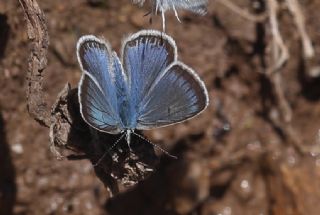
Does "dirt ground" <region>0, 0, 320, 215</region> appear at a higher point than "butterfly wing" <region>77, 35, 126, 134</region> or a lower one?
lower

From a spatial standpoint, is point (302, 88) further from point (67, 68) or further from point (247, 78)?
point (67, 68)

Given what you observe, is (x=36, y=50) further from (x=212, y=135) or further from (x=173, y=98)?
(x=212, y=135)

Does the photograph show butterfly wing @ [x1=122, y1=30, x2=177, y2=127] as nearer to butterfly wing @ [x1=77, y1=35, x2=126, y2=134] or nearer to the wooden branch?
butterfly wing @ [x1=77, y1=35, x2=126, y2=134]

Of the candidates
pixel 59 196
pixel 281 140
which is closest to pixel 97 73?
pixel 59 196

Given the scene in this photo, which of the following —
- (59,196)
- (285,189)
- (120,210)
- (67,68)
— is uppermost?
(67,68)

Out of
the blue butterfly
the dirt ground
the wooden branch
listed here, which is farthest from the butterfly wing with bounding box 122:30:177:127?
the dirt ground

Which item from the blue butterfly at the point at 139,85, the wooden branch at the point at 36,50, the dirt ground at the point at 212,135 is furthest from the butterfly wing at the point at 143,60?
the dirt ground at the point at 212,135

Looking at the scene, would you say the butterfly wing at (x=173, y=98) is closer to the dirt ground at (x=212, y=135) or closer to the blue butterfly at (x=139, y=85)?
the blue butterfly at (x=139, y=85)
